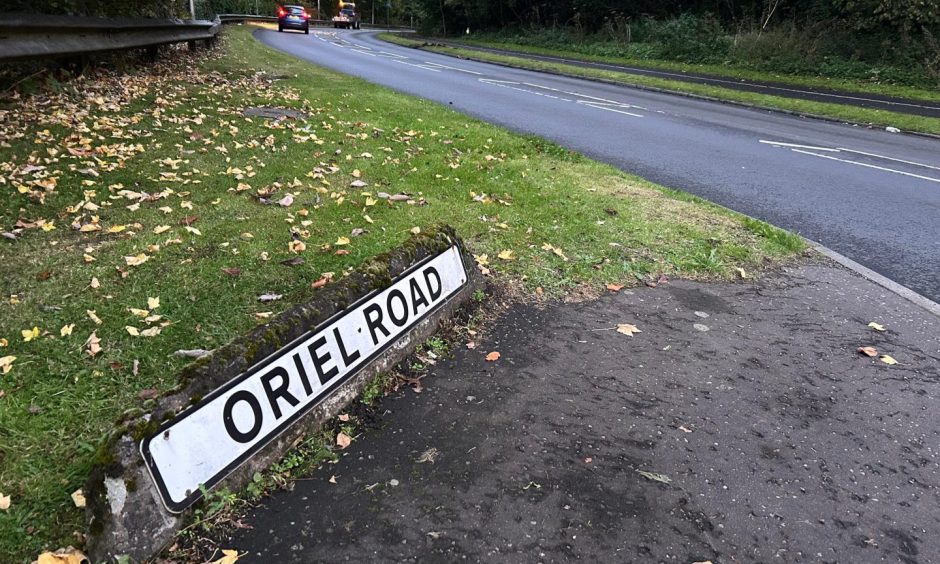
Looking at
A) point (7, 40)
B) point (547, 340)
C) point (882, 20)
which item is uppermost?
point (882, 20)

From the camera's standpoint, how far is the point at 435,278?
365cm

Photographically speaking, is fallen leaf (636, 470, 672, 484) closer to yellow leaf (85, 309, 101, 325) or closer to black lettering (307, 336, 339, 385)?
black lettering (307, 336, 339, 385)

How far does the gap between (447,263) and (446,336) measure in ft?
1.61

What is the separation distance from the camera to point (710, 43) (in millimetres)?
28078

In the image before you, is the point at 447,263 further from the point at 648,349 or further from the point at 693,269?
the point at 693,269

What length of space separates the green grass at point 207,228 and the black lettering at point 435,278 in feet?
2.98

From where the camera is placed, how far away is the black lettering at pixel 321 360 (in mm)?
2746

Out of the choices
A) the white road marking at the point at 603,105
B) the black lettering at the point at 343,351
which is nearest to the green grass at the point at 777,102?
A: the white road marking at the point at 603,105

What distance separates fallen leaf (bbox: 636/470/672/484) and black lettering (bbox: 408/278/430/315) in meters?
1.52

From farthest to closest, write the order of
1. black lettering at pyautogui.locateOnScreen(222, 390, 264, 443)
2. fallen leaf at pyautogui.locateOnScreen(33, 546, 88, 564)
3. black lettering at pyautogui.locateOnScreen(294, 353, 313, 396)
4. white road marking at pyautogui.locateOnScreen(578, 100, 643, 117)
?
white road marking at pyautogui.locateOnScreen(578, 100, 643, 117)
black lettering at pyautogui.locateOnScreen(294, 353, 313, 396)
black lettering at pyautogui.locateOnScreen(222, 390, 264, 443)
fallen leaf at pyautogui.locateOnScreen(33, 546, 88, 564)

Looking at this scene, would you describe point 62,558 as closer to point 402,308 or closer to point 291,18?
point 402,308

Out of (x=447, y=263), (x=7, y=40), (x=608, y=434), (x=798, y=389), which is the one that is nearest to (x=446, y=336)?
(x=447, y=263)

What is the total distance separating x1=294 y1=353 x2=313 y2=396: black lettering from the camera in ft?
8.72

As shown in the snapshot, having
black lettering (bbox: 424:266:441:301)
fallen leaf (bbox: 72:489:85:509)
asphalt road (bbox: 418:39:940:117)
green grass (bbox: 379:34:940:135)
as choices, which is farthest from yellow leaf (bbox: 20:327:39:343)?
asphalt road (bbox: 418:39:940:117)
